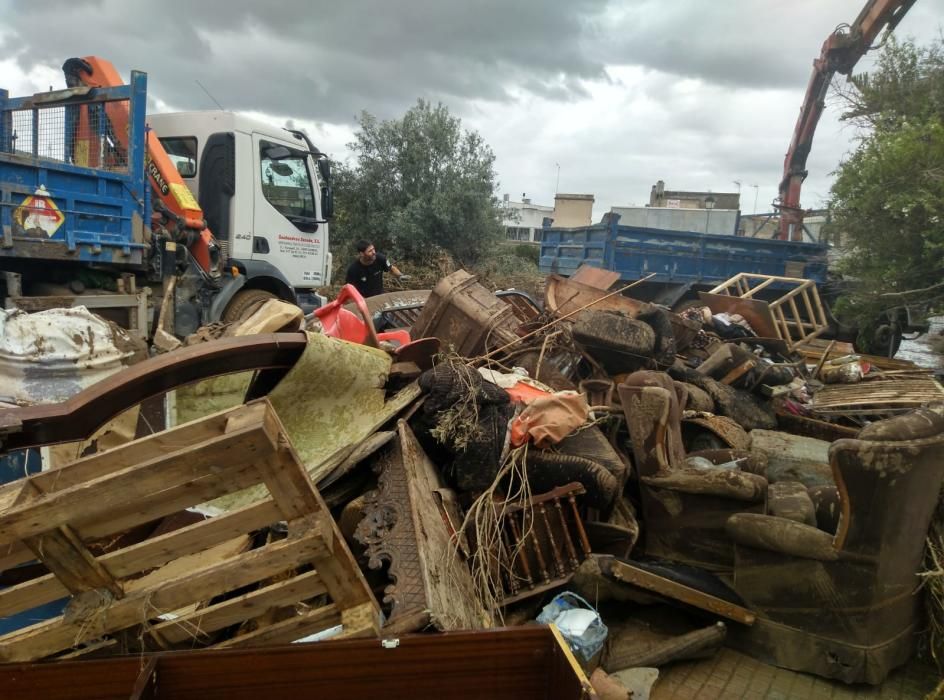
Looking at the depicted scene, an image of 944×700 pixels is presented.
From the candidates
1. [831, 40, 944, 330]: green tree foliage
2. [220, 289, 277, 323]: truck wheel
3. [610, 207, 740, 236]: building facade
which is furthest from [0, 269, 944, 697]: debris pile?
[610, 207, 740, 236]: building facade

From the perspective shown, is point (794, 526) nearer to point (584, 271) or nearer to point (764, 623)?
point (764, 623)

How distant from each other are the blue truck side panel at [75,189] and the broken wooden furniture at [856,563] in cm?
538

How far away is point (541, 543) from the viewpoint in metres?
2.94

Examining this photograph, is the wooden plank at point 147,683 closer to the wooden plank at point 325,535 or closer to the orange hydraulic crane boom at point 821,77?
the wooden plank at point 325,535

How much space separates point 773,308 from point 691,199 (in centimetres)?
2255

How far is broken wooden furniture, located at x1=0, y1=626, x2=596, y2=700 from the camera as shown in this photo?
1452 mm

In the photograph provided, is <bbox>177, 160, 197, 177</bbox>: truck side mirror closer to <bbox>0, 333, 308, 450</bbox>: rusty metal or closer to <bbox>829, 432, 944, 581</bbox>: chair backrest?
<bbox>0, 333, 308, 450</bbox>: rusty metal

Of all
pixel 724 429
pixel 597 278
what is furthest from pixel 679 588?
pixel 597 278

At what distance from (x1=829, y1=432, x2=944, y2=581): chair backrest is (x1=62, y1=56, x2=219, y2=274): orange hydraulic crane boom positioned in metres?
5.89

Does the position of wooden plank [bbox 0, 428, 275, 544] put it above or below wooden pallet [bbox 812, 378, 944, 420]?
above

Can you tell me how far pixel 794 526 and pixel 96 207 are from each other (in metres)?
5.69

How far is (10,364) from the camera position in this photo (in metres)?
3.05

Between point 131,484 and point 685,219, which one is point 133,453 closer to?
point 131,484

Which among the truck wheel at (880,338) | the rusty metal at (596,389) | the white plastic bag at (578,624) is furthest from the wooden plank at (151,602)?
the truck wheel at (880,338)
